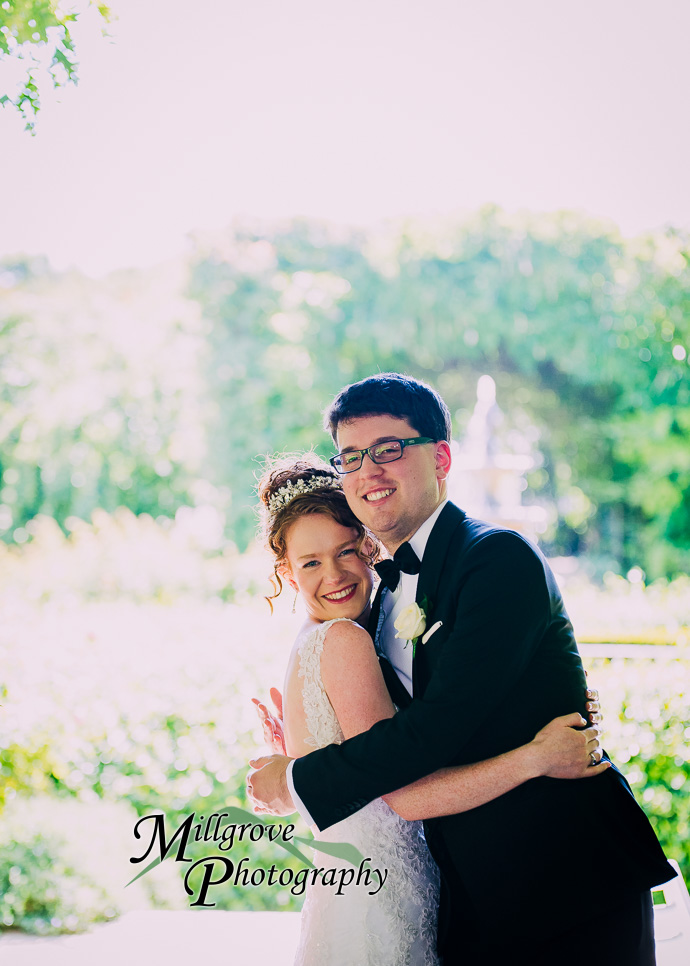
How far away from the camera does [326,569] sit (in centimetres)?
197

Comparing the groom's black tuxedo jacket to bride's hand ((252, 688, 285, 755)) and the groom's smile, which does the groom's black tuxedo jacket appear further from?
bride's hand ((252, 688, 285, 755))

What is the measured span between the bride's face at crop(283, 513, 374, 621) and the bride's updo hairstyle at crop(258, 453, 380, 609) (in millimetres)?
23

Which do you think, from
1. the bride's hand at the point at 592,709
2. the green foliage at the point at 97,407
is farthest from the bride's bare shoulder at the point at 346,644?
the green foliage at the point at 97,407

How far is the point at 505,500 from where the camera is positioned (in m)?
8.03

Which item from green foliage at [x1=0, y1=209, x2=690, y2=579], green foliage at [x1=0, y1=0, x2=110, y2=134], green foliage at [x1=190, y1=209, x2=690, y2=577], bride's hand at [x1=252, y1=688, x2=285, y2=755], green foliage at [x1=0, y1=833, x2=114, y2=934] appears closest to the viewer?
bride's hand at [x1=252, y1=688, x2=285, y2=755]

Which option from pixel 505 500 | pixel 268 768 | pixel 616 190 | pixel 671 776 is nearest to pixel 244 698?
pixel 671 776

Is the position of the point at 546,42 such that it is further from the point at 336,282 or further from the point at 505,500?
the point at 336,282

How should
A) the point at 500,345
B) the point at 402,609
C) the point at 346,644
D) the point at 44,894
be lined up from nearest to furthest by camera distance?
the point at 346,644
the point at 402,609
the point at 44,894
the point at 500,345

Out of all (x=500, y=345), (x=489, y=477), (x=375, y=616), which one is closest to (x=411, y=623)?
(x=375, y=616)

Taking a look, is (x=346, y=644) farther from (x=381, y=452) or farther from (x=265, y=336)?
(x=265, y=336)

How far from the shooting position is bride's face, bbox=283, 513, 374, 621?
6.48 feet

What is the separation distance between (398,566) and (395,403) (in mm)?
376

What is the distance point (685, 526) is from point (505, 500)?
773 cm

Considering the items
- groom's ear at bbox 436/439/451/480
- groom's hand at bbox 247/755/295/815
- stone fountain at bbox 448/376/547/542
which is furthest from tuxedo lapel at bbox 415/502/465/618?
stone fountain at bbox 448/376/547/542
